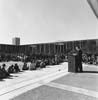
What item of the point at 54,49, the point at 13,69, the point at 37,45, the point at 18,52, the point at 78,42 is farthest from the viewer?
the point at 18,52

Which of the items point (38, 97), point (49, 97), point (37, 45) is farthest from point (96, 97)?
point (37, 45)

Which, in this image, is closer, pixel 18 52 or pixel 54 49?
pixel 54 49

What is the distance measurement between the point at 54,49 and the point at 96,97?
75.9 feet

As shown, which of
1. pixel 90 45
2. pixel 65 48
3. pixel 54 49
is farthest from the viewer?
pixel 54 49

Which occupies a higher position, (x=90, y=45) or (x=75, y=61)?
(x=90, y=45)

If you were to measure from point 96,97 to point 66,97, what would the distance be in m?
1.05

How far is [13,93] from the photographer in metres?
4.60

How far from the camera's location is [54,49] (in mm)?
27328

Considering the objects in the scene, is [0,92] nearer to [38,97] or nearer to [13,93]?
[13,93]

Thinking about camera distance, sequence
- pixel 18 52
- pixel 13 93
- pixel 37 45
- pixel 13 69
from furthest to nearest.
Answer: pixel 18 52 → pixel 37 45 → pixel 13 69 → pixel 13 93

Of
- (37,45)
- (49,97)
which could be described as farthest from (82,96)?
(37,45)

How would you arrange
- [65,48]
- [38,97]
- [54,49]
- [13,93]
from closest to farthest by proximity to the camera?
[38,97] < [13,93] < [65,48] < [54,49]

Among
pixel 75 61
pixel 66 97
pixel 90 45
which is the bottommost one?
pixel 66 97

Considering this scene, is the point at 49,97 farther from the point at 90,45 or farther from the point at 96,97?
the point at 90,45
